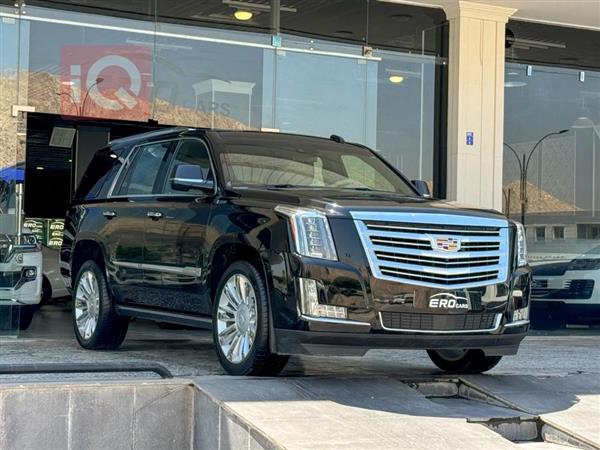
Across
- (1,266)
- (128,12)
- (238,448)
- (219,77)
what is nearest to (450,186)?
(219,77)

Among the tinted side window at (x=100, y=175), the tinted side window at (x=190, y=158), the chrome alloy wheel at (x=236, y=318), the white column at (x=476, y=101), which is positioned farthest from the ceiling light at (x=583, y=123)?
the chrome alloy wheel at (x=236, y=318)

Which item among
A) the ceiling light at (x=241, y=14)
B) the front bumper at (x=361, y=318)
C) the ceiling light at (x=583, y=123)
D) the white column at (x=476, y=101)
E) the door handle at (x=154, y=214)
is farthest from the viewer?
the ceiling light at (x=583, y=123)

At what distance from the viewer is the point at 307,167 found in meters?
7.59

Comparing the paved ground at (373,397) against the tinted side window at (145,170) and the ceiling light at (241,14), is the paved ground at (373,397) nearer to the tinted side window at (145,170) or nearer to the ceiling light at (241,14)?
the tinted side window at (145,170)

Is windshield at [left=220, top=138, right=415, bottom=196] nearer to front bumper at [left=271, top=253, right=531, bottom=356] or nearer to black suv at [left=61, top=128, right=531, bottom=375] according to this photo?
black suv at [left=61, top=128, right=531, bottom=375]

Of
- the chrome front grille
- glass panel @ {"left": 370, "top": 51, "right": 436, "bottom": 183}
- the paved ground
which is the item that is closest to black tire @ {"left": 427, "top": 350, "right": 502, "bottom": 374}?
the paved ground

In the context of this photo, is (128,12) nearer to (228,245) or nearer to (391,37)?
(391,37)

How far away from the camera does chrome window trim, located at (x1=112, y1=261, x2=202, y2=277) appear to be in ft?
23.4

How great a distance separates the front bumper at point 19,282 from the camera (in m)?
10.2

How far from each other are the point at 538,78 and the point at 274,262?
351 inches

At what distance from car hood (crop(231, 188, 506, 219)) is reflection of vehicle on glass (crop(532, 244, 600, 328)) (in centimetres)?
682

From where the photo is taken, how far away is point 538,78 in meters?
13.9

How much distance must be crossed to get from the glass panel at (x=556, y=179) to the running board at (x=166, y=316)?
7024 mm

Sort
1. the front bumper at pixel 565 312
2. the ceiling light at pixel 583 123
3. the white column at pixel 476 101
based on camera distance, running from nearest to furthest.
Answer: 1. the white column at pixel 476 101
2. the front bumper at pixel 565 312
3. the ceiling light at pixel 583 123
